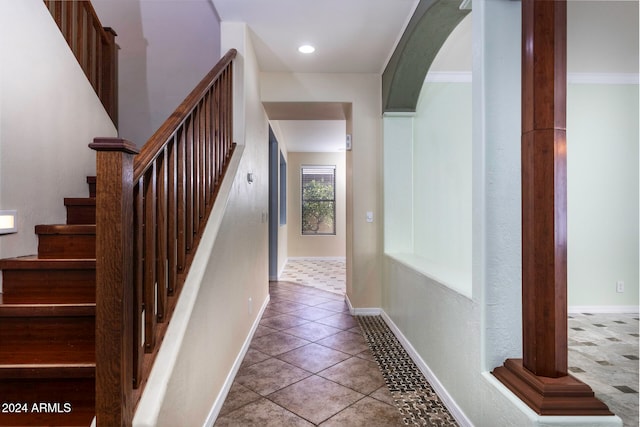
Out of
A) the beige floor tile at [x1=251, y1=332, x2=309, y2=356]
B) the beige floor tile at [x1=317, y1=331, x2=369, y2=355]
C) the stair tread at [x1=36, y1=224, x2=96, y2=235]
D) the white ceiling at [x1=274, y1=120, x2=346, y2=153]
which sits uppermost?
the white ceiling at [x1=274, y1=120, x2=346, y2=153]

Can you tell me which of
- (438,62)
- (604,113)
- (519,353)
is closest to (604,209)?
(604,113)

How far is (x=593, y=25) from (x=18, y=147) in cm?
394

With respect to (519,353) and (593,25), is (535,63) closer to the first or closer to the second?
(519,353)

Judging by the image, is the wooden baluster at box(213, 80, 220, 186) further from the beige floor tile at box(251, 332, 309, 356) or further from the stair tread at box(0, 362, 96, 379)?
the beige floor tile at box(251, 332, 309, 356)

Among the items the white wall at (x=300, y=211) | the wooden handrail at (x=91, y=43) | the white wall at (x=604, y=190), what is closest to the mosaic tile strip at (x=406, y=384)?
the white wall at (x=604, y=190)

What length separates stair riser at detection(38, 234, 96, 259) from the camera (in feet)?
5.97

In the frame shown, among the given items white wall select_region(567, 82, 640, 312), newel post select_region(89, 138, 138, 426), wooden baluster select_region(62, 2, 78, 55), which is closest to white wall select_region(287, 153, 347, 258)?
white wall select_region(567, 82, 640, 312)

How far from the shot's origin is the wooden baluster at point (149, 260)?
3.87ft

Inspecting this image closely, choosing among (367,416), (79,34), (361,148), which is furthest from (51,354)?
(361,148)

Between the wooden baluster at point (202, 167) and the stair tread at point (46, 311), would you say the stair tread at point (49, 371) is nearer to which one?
the stair tread at point (46, 311)

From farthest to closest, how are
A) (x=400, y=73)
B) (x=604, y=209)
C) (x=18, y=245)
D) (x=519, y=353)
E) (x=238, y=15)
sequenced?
(x=604, y=209) → (x=400, y=73) → (x=238, y=15) → (x=18, y=245) → (x=519, y=353)

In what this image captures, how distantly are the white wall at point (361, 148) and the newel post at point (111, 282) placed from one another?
2910 millimetres

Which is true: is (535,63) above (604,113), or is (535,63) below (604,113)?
below

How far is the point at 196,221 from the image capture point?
1740 millimetres
